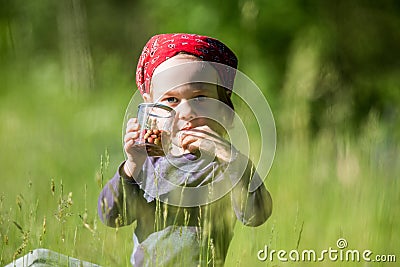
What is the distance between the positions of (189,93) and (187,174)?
0.22 metres

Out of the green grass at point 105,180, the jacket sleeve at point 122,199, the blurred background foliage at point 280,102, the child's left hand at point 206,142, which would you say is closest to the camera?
the child's left hand at point 206,142

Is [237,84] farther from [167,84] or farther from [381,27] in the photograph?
[381,27]

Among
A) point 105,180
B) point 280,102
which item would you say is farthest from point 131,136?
point 280,102

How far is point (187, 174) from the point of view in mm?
1934

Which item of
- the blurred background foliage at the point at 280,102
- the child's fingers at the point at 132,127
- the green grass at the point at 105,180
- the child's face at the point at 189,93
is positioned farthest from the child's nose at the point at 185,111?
the blurred background foliage at the point at 280,102

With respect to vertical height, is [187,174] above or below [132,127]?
below

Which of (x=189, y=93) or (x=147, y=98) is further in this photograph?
(x=147, y=98)

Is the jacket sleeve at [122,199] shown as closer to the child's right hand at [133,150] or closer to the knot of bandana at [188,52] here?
the child's right hand at [133,150]

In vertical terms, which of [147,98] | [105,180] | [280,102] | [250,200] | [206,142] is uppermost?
[280,102]

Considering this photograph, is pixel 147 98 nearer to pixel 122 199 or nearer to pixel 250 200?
pixel 122 199

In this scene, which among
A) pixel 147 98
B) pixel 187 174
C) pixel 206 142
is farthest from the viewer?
pixel 147 98

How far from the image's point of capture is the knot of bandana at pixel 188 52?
201cm

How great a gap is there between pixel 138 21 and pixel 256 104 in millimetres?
10778

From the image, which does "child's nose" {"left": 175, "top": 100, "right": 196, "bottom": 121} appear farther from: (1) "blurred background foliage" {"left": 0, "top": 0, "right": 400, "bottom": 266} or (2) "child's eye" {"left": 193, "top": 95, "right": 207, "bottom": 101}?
(1) "blurred background foliage" {"left": 0, "top": 0, "right": 400, "bottom": 266}
